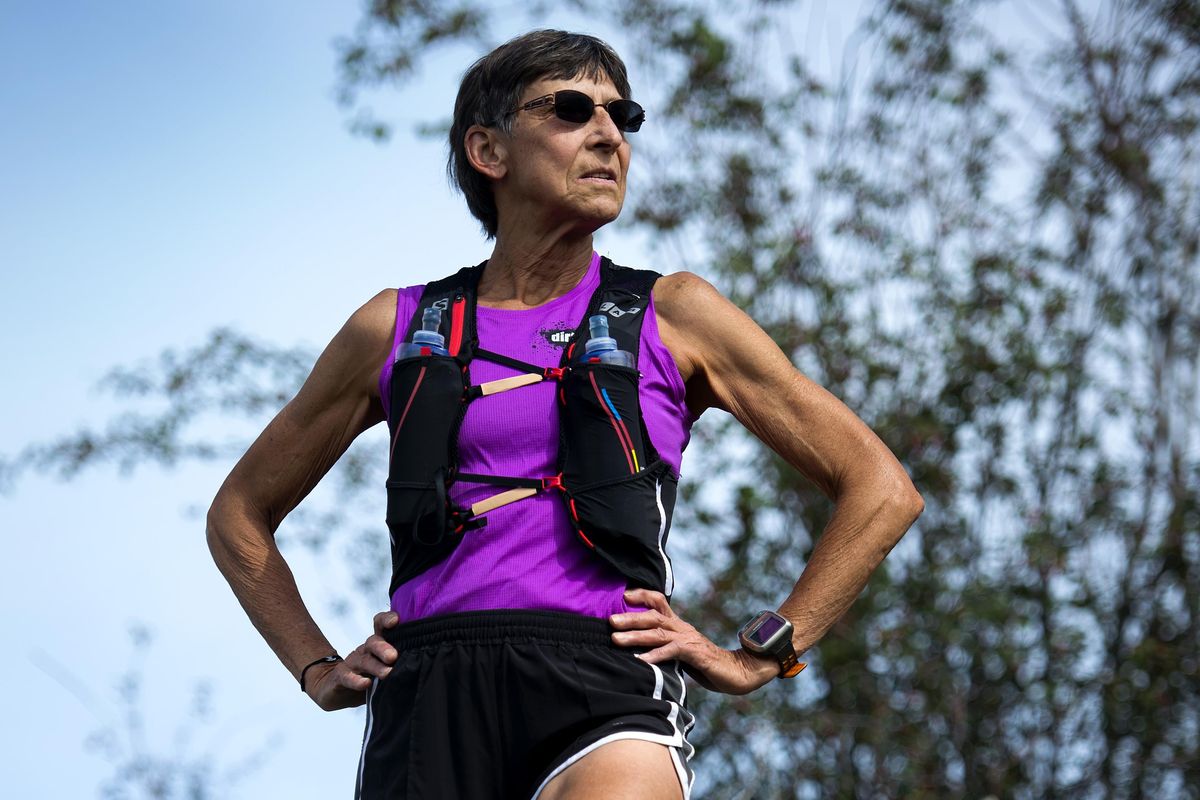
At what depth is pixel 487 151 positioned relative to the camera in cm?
314

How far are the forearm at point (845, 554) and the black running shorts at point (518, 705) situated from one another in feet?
1.32

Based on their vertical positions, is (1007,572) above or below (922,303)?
below

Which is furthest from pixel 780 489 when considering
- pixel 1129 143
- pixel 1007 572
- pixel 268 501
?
pixel 268 501

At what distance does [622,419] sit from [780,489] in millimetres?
5333

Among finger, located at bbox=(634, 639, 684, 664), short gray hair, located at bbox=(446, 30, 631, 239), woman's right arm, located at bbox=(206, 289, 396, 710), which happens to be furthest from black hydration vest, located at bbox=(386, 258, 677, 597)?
short gray hair, located at bbox=(446, 30, 631, 239)

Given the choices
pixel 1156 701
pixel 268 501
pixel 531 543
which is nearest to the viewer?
pixel 531 543

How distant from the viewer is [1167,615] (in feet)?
25.1

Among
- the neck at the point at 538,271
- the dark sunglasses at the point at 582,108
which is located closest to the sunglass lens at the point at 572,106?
the dark sunglasses at the point at 582,108

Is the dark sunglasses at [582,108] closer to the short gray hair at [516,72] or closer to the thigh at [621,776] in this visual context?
the short gray hair at [516,72]

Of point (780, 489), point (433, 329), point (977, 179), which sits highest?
→ point (977, 179)

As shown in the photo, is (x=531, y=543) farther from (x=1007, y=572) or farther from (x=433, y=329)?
(x=1007, y=572)

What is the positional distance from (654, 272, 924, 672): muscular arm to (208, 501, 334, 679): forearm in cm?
97

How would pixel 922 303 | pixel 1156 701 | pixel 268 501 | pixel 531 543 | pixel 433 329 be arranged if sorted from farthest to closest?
pixel 922 303, pixel 1156 701, pixel 268 501, pixel 433 329, pixel 531 543

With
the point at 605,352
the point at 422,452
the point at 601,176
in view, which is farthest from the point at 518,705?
the point at 601,176
